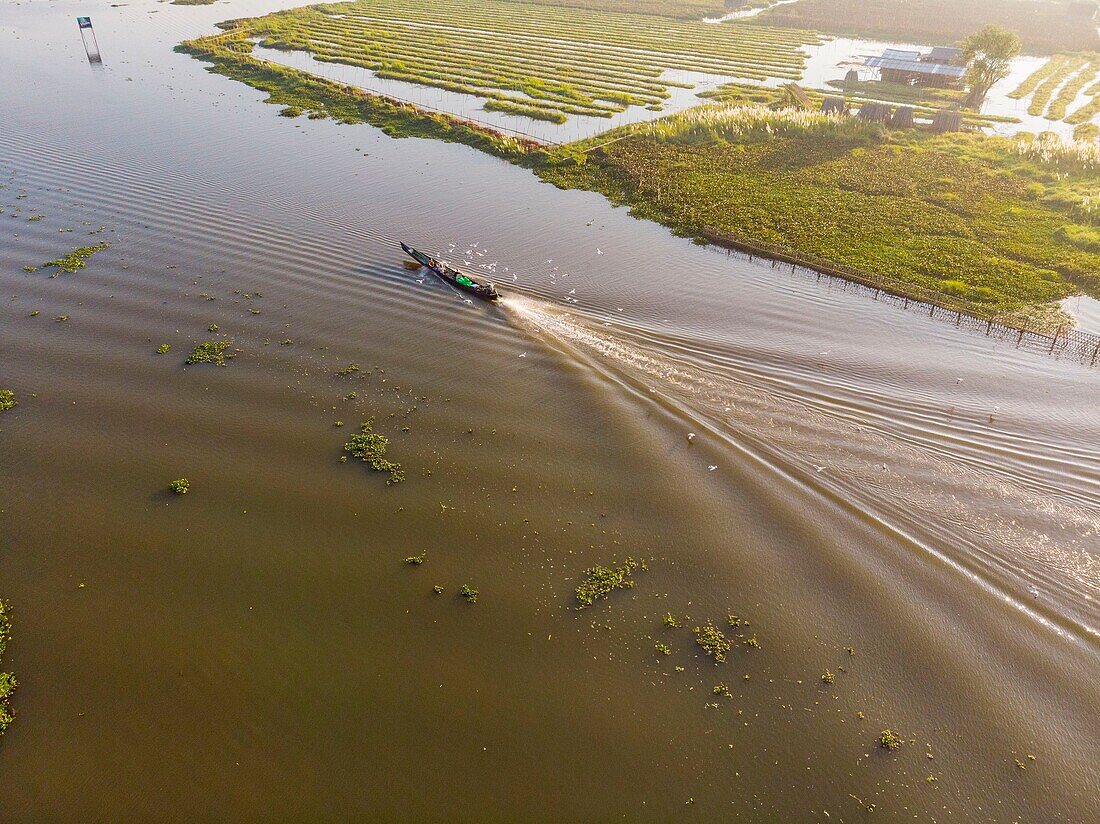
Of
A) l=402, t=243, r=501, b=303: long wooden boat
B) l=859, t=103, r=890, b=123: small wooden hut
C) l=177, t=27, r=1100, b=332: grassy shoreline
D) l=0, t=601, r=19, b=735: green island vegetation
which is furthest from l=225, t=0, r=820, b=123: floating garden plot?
l=0, t=601, r=19, b=735: green island vegetation

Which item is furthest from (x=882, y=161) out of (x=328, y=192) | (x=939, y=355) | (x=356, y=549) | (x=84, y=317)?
(x=84, y=317)

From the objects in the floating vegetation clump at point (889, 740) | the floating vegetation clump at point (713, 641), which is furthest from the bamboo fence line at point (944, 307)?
the floating vegetation clump at point (713, 641)

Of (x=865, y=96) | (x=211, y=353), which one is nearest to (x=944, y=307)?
(x=211, y=353)

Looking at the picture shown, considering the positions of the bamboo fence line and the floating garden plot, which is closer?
the bamboo fence line

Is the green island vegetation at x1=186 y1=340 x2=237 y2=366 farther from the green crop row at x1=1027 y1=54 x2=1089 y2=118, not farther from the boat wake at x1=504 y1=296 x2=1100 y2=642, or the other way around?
the green crop row at x1=1027 y1=54 x2=1089 y2=118

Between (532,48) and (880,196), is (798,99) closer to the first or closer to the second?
(880,196)

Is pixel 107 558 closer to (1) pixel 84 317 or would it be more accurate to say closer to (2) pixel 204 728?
(2) pixel 204 728

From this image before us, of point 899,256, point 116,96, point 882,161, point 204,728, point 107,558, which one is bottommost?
point 204,728
